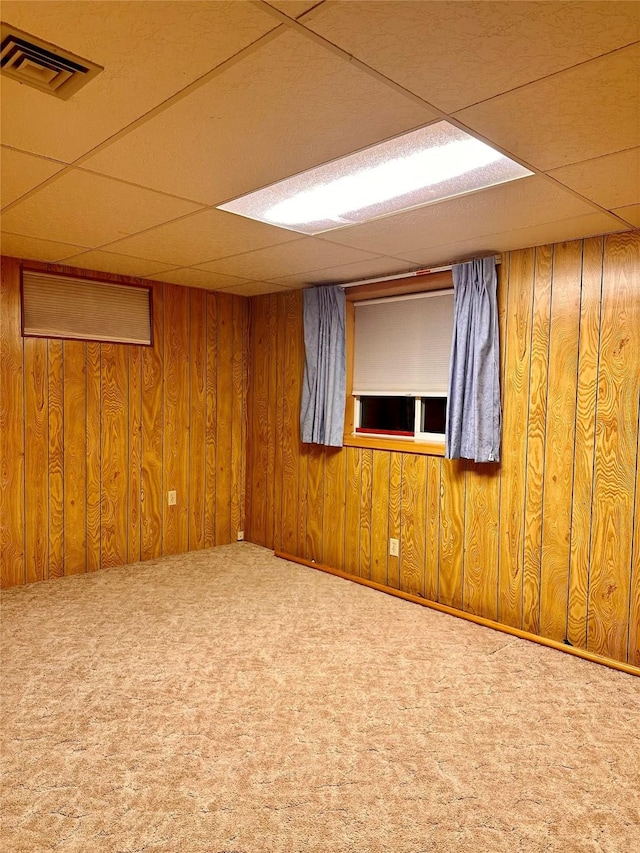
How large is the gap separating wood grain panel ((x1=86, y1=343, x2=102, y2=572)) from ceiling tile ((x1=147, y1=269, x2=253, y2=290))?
742 millimetres

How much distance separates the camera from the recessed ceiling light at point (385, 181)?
1992mm

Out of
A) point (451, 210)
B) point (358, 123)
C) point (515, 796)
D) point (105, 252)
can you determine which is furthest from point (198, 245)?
point (515, 796)

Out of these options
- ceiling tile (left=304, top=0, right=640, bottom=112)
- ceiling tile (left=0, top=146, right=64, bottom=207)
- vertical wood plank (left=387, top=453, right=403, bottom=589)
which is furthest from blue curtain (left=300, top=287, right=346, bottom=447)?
ceiling tile (left=304, top=0, right=640, bottom=112)

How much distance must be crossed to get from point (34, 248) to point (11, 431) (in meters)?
1.22

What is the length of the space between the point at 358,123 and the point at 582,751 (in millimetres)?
2423

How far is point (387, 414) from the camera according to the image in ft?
14.3

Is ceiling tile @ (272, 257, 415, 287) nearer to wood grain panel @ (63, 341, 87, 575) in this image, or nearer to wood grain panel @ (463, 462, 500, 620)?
wood grain panel @ (463, 462, 500, 620)

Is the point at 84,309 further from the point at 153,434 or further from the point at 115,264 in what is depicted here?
the point at 153,434

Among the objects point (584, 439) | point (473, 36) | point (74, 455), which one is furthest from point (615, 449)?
point (74, 455)

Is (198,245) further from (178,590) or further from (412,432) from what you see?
(178,590)

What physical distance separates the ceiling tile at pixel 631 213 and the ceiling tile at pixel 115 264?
270cm

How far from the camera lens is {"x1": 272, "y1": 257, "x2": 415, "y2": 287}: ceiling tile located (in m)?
3.70

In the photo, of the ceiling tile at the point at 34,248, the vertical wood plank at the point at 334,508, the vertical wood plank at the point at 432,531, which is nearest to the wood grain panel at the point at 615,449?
the vertical wood plank at the point at 432,531

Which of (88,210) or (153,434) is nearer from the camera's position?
(88,210)
